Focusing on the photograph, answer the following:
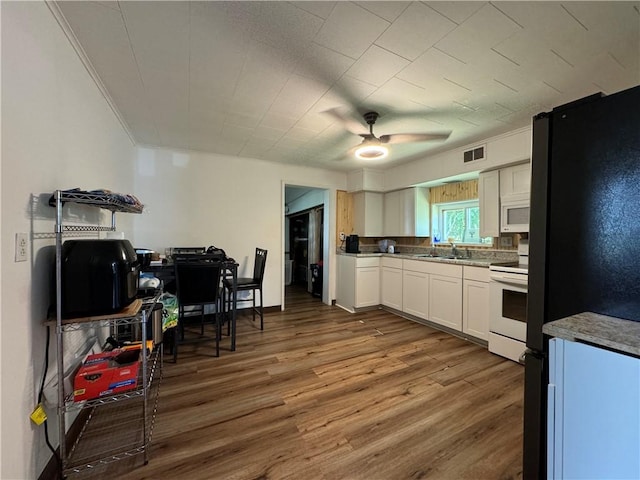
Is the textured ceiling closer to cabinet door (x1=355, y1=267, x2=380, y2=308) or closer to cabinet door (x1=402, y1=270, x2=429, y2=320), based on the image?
cabinet door (x1=402, y1=270, x2=429, y2=320)

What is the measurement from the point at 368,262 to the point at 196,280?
258 cm

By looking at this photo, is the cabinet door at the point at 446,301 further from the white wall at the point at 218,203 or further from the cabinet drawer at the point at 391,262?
the white wall at the point at 218,203

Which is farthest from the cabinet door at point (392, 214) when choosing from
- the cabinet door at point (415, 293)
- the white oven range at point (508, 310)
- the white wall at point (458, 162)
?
the white oven range at point (508, 310)

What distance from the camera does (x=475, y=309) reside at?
9.75ft

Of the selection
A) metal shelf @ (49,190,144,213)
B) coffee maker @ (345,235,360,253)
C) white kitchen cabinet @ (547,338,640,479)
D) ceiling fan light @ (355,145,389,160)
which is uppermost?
ceiling fan light @ (355,145,389,160)

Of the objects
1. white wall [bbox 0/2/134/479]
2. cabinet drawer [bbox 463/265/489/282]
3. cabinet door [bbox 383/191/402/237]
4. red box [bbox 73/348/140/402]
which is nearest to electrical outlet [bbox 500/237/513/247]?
cabinet drawer [bbox 463/265/489/282]

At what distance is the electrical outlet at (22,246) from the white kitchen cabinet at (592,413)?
2.02m

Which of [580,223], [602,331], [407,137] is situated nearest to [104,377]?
[602,331]

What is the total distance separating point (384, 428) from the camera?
1.68 m

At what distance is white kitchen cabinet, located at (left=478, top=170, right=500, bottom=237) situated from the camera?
3.10 meters

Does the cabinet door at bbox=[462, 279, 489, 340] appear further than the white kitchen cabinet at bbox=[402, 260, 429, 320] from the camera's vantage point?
No

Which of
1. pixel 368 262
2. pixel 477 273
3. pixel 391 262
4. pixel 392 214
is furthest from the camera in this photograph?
pixel 392 214

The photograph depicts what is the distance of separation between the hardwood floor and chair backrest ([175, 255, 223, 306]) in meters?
0.56

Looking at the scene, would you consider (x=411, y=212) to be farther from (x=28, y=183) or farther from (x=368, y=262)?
(x=28, y=183)
